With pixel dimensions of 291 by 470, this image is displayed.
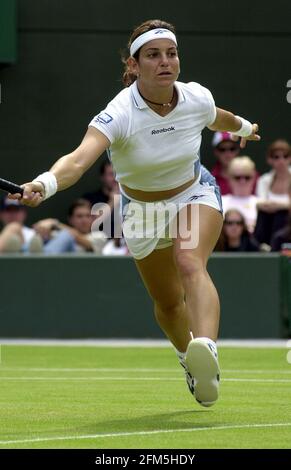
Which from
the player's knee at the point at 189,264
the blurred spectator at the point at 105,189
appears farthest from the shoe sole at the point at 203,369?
the blurred spectator at the point at 105,189

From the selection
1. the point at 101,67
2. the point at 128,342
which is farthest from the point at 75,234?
the point at 101,67

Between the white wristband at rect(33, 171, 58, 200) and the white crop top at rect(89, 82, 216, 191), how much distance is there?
2.42 feet

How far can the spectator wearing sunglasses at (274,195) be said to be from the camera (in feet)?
55.3

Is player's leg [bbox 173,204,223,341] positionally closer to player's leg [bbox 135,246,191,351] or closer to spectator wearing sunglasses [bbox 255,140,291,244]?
player's leg [bbox 135,246,191,351]

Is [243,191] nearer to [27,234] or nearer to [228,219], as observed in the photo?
[228,219]

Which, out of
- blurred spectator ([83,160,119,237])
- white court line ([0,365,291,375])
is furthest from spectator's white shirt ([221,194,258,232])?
white court line ([0,365,291,375])

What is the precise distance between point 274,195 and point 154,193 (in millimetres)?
8387

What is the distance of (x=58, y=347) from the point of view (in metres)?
15.4

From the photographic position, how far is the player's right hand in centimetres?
752

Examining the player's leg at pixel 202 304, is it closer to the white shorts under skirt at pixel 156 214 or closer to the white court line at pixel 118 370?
the white shorts under skirt at pixel 156 214

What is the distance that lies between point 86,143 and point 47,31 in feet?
38.0

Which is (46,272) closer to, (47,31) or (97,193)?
(97,193)

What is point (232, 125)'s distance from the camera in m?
9.55

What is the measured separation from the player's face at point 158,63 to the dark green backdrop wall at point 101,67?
10779 mm
